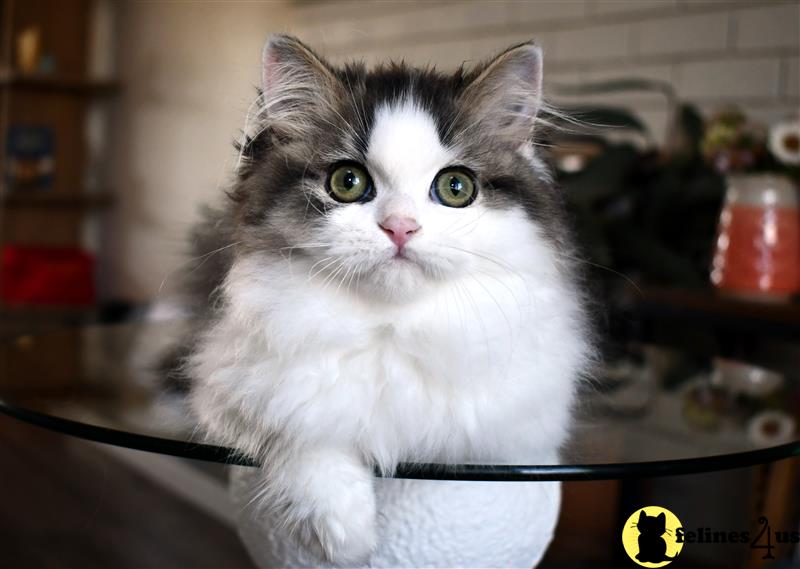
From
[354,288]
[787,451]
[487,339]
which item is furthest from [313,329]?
[787,451]

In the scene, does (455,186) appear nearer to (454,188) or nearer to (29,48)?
(454,188)

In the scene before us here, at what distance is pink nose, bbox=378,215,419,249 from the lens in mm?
788

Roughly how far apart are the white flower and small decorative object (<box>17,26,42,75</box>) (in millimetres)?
4153

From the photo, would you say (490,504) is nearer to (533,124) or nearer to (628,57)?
(533,124)

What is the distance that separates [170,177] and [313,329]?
4136mm

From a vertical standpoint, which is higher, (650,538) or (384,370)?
(384,370)

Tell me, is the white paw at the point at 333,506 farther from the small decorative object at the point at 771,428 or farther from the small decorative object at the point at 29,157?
the small decorative object at the point at 29,157

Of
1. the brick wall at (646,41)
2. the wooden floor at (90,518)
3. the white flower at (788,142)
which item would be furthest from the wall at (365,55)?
the wooden floor at (90,518)

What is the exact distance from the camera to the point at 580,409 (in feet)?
3.46

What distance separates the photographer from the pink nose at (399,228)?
0.79m

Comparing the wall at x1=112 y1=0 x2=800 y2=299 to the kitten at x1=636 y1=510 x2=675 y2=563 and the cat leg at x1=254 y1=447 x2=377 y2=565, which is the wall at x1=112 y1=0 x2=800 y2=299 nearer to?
the cat leg at x1=254 y1=447 x2=377 y2=565

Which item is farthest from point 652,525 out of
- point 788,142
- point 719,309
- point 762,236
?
point 788,142

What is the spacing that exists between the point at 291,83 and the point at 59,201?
448 cm

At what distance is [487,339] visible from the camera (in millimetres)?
866
